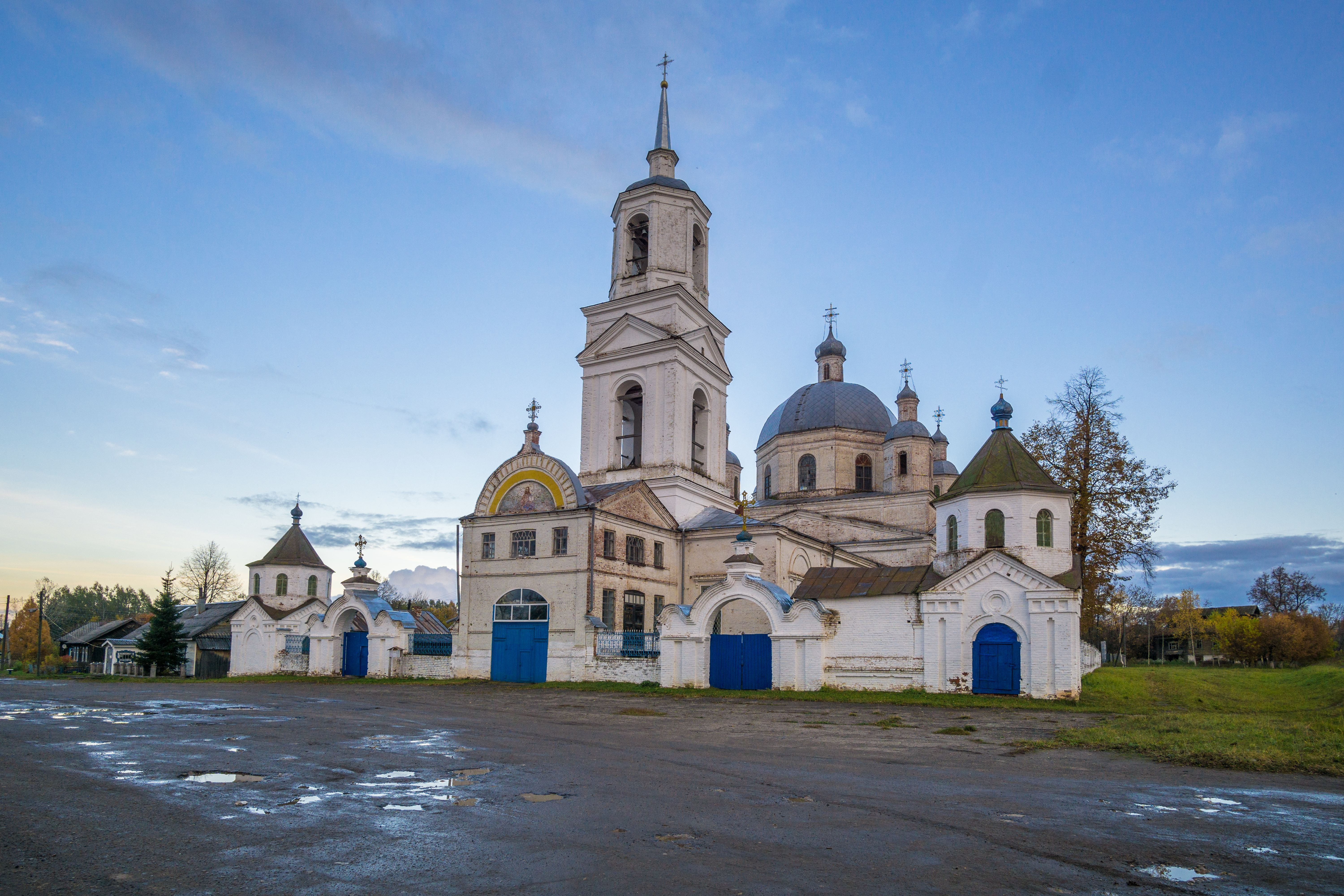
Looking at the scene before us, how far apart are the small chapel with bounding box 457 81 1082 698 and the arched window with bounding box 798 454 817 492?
3.5 inches

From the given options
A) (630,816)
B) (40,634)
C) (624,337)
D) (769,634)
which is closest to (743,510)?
(769,634)

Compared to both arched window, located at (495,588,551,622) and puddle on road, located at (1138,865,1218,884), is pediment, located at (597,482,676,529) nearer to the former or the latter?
arched window, located at (495,588,551,622)

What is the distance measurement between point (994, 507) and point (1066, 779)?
1476 cm

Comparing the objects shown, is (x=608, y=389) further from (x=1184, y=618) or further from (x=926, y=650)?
(x=1184, y=618)

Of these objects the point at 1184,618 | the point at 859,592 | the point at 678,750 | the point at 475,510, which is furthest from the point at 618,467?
the point at 1184,618

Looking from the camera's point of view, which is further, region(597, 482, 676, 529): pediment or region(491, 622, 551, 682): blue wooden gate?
region(597, 482, 676, 529): pediment

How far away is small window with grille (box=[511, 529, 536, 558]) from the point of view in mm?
28469

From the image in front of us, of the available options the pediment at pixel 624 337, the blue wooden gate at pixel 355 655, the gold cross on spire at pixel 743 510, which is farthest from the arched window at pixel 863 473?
the blue wooden gate at pixel 355 655

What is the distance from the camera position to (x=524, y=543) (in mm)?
28688

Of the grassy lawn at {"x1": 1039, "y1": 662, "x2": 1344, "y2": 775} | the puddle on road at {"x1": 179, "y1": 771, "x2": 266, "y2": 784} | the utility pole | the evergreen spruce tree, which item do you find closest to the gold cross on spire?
the grassy lawn at {"x1": 1039, "y1": 662, "x2": 1344, "y2": 775}

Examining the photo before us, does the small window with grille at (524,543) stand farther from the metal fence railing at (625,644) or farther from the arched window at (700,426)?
the arched window at (700,426)

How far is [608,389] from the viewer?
33.3 m

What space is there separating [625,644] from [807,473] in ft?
61.4

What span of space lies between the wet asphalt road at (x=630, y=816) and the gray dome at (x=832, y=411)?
2994 cm
